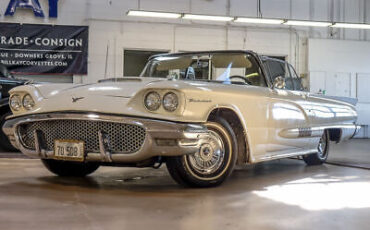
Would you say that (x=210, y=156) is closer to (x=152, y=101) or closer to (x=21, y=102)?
(x=152, y=101)

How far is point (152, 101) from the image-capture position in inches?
134

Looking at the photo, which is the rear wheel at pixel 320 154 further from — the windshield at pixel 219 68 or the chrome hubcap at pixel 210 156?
the chrome hubcap at pixel 210 156

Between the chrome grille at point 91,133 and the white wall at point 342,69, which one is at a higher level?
the white wall at point 342,69

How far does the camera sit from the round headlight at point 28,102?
386cm

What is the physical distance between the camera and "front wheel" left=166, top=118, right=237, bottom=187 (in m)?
3.60

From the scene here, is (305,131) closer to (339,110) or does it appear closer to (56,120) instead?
(339,110)

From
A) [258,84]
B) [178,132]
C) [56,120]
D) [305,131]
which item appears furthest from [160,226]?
[305,131]

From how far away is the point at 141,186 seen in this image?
393 centimetres

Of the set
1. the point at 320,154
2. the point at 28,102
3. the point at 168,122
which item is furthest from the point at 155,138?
the point at 320,154

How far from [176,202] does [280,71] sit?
2.75 meters

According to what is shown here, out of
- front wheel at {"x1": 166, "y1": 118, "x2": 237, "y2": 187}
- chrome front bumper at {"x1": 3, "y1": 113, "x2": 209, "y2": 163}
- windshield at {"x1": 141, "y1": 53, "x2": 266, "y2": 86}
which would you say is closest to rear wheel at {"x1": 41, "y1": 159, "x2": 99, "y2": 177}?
chrome front bumper at {"x1": 3, "y1": 113, "x2": 209, "y2": 163}

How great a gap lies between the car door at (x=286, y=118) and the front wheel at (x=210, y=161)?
713 millimetres

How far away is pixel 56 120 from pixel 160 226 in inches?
60.1

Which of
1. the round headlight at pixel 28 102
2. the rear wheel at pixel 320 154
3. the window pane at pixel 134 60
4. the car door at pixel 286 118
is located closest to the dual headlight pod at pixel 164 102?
the round headlight at pixel 28 102
